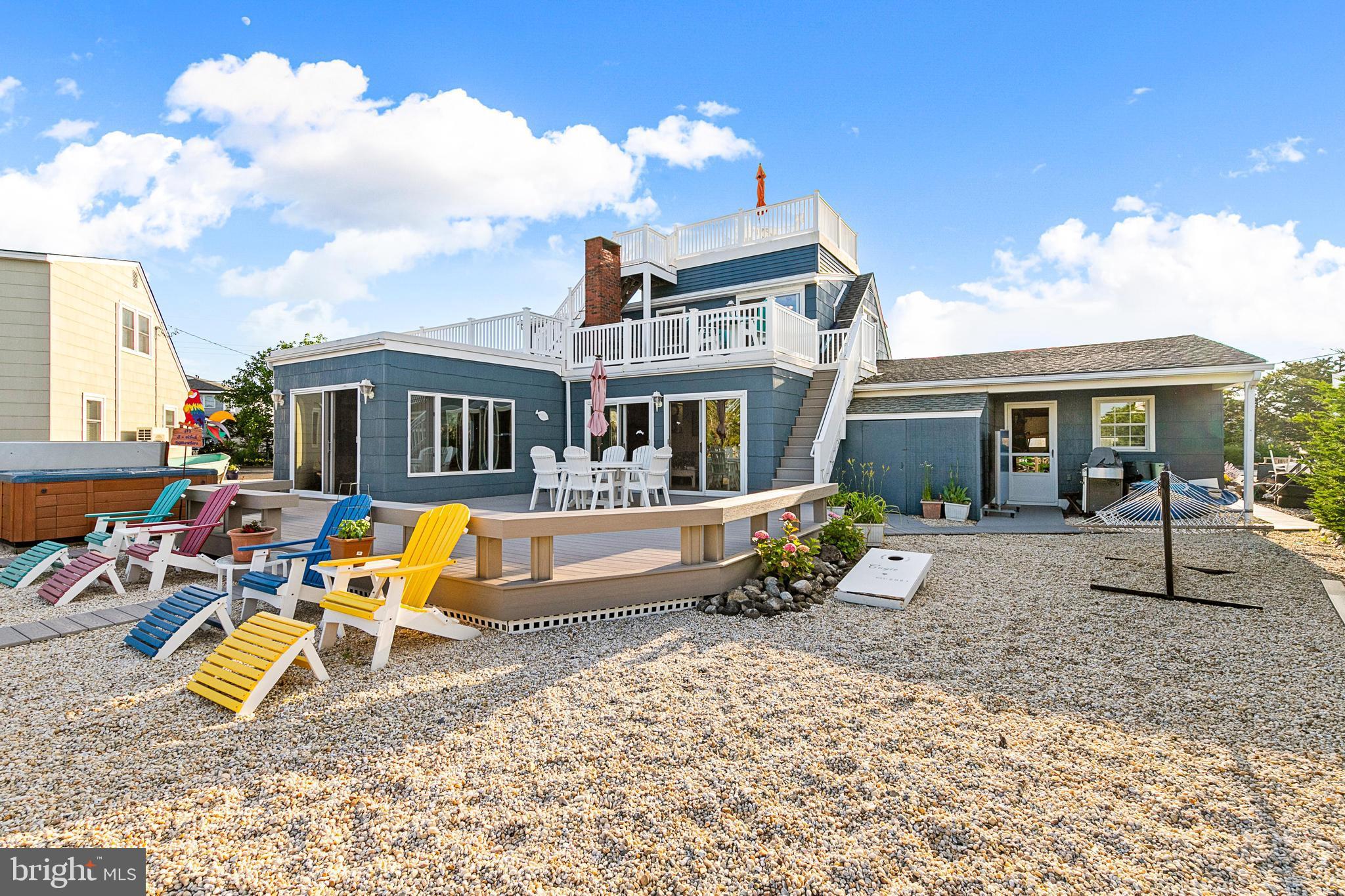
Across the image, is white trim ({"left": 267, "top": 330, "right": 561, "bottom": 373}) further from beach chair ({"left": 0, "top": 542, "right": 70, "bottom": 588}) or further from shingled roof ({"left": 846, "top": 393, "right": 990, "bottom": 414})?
shingled roof ({"left": 846, "top": 393, "right": 990, "bottom": 414})

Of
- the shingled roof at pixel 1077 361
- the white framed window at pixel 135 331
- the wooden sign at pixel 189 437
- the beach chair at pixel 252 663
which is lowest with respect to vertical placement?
the beach chair at pixel 252 663

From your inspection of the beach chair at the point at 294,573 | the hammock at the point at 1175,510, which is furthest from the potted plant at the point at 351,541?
the hammock at the point at 1175,510

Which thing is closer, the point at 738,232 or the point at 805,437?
the point at 805,437

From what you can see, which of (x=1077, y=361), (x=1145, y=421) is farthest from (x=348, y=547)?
(x=1145, y=421)

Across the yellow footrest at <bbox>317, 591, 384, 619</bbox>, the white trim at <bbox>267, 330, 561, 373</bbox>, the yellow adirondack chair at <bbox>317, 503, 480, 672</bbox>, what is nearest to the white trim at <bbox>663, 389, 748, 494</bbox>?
the white trim at <bbox>267, 330, 561, 373</bbox>

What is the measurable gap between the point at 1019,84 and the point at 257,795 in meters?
14.2

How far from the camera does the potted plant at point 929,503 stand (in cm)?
1079

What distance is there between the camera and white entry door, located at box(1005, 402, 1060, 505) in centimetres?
1277

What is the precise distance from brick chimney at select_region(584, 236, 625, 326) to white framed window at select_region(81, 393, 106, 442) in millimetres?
11730

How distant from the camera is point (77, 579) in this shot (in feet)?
18.4

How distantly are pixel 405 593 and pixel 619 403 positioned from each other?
329 inches

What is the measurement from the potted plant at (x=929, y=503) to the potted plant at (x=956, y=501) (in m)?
0.11

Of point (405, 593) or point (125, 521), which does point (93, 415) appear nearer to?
point (125, 521)

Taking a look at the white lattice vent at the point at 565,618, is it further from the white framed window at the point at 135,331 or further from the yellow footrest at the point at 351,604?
the white framed window at the point at 135,331
